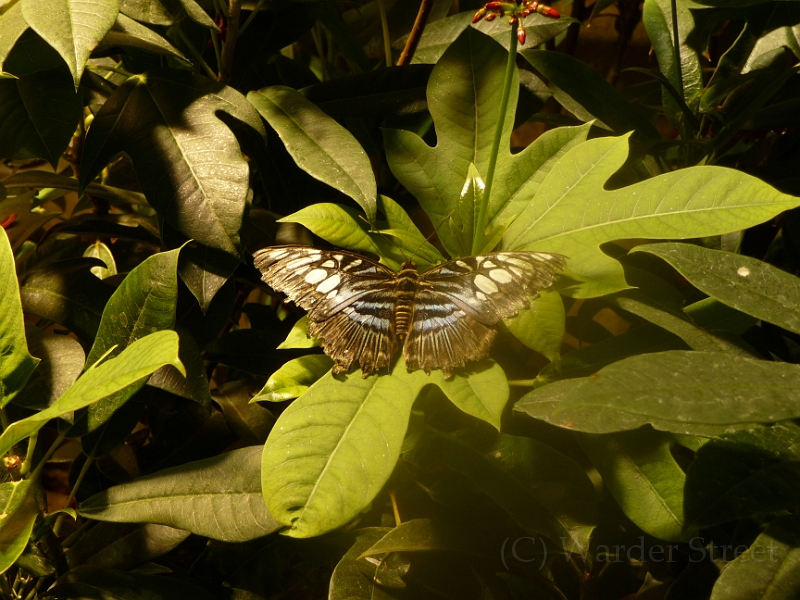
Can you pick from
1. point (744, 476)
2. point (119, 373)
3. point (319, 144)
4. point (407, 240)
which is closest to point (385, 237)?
point (407, 240)

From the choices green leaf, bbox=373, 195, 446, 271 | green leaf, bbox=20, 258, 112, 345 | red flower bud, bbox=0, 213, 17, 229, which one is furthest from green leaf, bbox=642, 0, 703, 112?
red flower bud, bbox=0, 213, 17, 229

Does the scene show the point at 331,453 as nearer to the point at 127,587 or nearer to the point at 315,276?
the point at 315,276

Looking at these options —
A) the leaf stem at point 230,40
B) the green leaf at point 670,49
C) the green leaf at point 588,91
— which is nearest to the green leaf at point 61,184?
the leaf stem at point 230,40

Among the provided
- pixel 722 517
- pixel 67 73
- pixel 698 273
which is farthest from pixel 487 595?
pixel 67 73

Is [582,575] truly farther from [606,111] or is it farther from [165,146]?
[165,146]

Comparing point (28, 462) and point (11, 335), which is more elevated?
point (11, 335)

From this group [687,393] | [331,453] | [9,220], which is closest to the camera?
[687,393]
